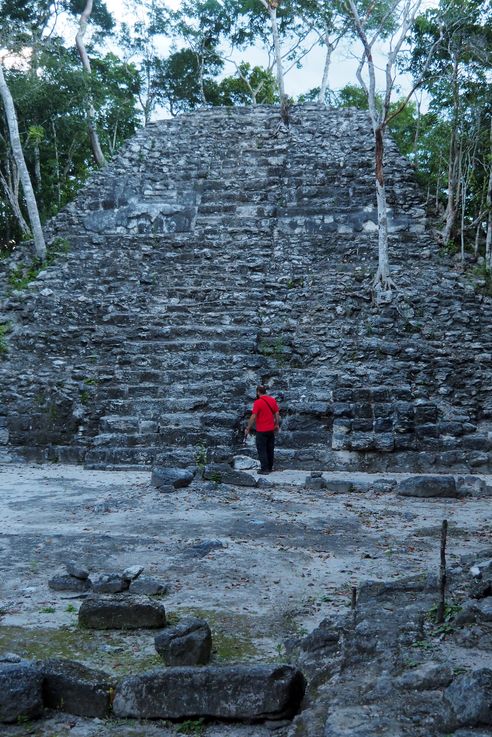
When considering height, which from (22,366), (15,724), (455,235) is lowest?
(15,724)

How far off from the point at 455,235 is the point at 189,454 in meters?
8.35

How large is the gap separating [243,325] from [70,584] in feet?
25.5

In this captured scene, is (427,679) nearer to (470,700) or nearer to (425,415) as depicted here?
(470,700)

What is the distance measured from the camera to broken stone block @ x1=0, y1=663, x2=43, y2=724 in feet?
10.1

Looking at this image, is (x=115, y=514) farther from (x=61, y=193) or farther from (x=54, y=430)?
(x=61, y=193)

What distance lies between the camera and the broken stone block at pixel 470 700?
2.61 meters

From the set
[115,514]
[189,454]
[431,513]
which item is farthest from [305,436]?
[115,514]

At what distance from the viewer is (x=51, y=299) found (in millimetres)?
12766

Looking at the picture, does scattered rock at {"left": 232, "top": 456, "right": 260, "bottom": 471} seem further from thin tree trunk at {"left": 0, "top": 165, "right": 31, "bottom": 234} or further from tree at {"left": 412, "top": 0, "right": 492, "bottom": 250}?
thin tree trunk at {"left": 0, "top": 165, "right": 31, "bottom": 234}

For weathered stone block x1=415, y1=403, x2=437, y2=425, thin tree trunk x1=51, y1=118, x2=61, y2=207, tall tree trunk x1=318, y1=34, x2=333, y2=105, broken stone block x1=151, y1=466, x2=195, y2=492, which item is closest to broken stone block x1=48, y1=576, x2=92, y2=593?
broken stone block x1=151, y1=466, x2=195, y2=492

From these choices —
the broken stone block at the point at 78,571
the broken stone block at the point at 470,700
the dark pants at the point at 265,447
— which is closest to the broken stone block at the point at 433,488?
the dark pants at the point at 265,447

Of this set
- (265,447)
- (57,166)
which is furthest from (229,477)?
(57,166)

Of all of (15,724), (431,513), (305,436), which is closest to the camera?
(15,724)

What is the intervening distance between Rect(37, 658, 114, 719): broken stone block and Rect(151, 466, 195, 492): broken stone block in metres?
4.60
